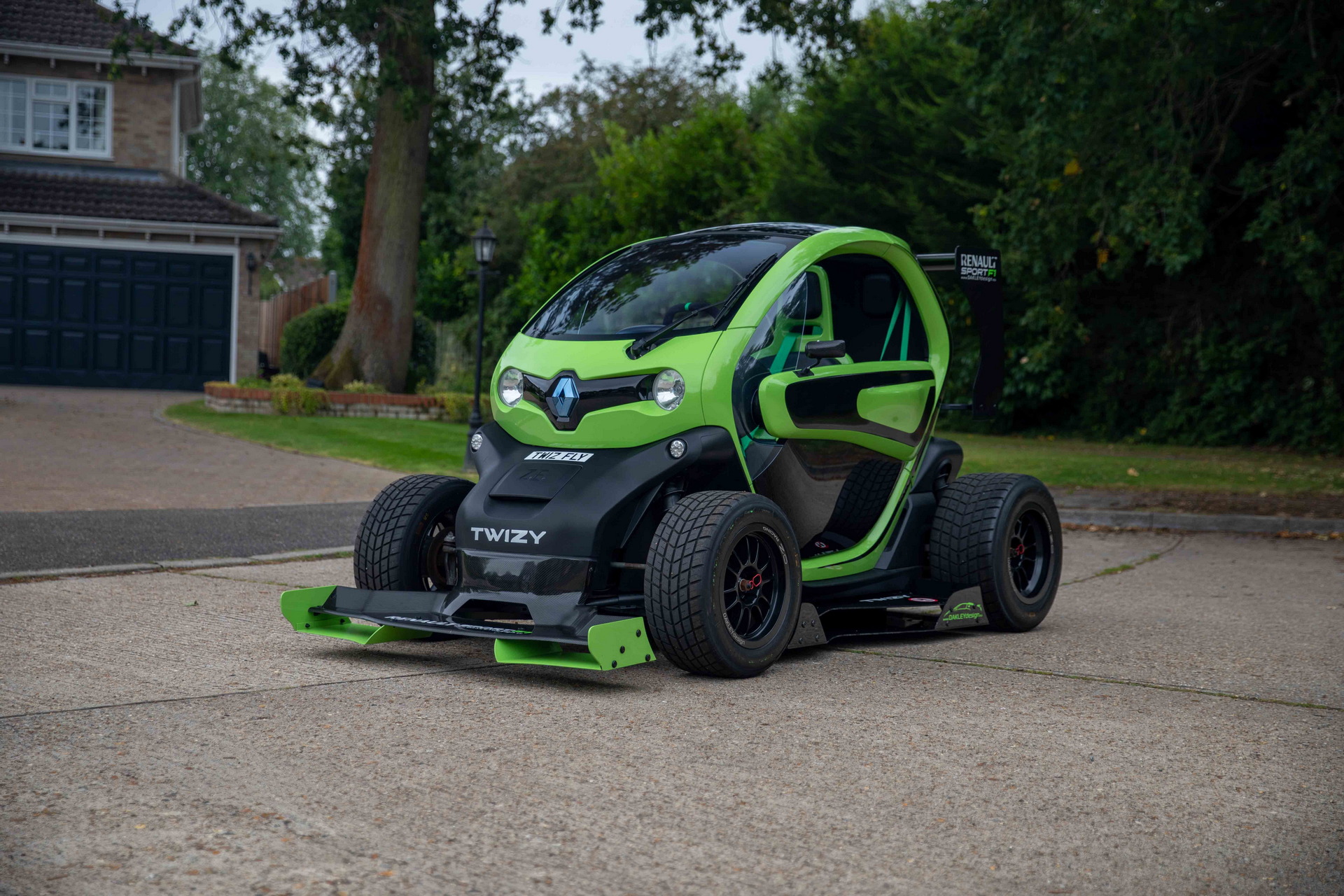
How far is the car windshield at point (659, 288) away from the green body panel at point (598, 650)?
1308 mm

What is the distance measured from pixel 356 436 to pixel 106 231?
10274mm

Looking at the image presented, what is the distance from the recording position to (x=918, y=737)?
13.7 ft

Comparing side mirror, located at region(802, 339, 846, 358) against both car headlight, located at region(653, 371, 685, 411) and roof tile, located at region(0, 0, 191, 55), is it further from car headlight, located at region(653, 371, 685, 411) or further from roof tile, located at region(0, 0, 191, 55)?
roof tile, located at region(0, 0, 191, 55)

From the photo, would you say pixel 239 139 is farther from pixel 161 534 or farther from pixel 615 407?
pixel 615 407

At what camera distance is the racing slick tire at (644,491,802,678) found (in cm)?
472

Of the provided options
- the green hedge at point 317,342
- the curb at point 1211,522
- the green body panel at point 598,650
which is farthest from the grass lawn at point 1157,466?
the green hedge at point 317,342

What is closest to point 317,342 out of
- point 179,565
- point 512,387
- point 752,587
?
point 179,565

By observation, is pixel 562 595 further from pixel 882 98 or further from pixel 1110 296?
pixel 882 98

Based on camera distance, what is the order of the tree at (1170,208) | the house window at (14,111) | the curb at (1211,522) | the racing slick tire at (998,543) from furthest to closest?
the house window at (14,111) → the tree at (1170,208) → the curb at (1211,522) → the racing slick tire at (998,543)

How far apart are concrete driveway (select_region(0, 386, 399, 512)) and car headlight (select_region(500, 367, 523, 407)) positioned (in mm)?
5203

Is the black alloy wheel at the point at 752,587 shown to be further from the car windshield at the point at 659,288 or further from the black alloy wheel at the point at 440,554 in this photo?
the black alloy wheel at the point at 440,554

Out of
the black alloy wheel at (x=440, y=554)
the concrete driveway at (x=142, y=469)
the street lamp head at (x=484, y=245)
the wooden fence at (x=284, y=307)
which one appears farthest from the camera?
the wooden fence at (x=284, y=307)

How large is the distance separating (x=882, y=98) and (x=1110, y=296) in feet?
18.7

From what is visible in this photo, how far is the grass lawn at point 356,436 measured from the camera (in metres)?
14.2
